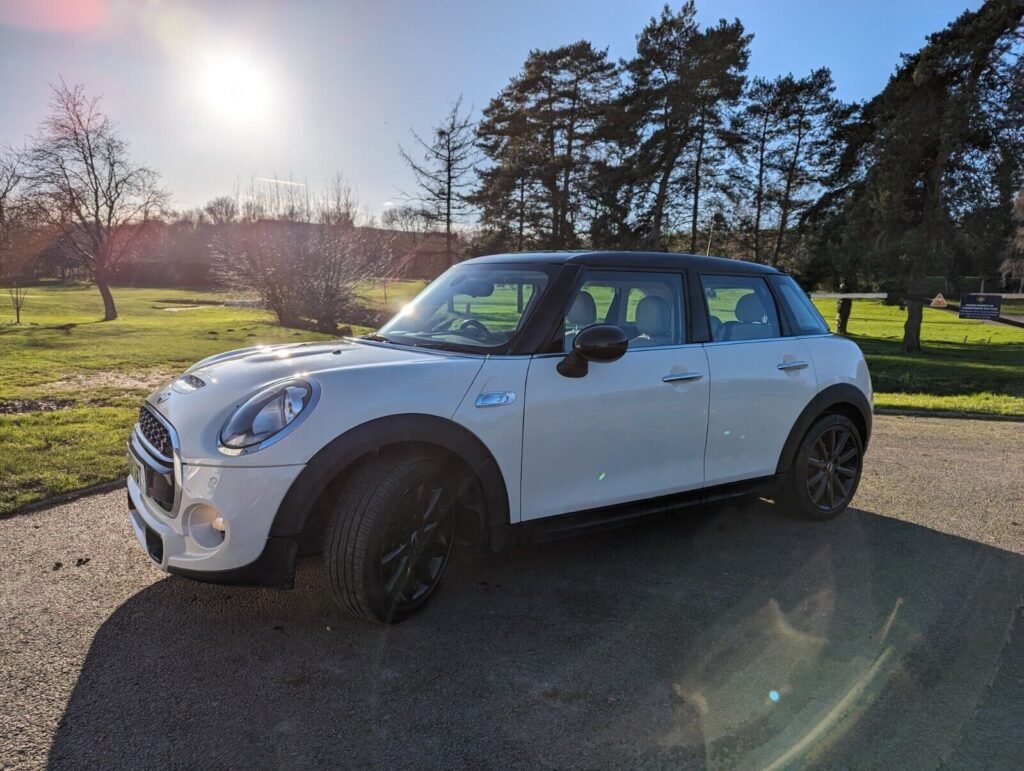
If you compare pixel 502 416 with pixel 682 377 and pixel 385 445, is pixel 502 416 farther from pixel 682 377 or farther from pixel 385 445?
pixel 682 377

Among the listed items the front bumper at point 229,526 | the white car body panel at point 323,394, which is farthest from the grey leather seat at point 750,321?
the front bumper at point 229,526

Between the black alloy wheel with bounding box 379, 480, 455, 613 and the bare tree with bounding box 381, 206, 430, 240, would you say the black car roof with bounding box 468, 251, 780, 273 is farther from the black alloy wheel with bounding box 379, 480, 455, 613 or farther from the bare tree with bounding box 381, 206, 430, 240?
the bare tree with bounding box 381, 206, 430, 240

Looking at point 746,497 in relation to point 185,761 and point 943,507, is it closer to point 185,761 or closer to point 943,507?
point 943,507

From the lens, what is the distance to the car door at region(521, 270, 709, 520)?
3.18 metres

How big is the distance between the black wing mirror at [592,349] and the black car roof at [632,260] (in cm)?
57

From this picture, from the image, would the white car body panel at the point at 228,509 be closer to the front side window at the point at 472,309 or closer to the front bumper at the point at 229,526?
the front bumper at the point at 229,526

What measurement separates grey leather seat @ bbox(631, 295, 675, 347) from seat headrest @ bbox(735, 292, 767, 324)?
0.66 m

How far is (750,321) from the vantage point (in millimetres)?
4258

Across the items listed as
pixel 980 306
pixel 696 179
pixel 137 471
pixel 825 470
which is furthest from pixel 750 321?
pixel 696 179

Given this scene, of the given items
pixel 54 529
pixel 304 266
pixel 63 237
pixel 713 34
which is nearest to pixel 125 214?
pixel 63 237

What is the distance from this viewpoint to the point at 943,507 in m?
4.98

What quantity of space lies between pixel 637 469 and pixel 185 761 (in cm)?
235

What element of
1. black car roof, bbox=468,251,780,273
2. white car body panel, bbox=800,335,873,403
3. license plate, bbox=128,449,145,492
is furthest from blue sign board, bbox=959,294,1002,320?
license plate, bbox=128,449,145,492

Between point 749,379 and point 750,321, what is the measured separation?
50 cm
